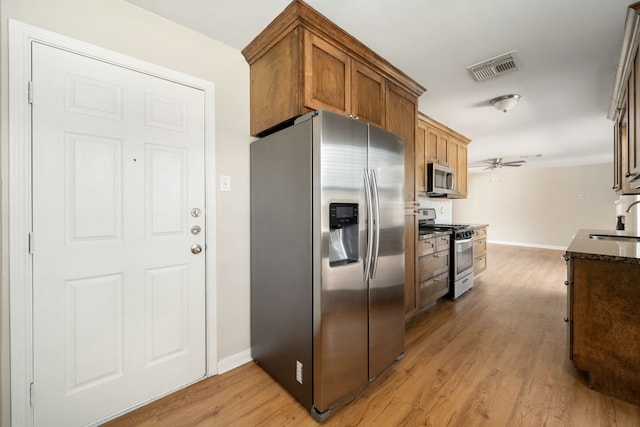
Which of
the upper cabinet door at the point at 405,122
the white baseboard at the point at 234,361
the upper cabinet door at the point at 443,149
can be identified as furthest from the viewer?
the upper cabinet door at the point at 443,149

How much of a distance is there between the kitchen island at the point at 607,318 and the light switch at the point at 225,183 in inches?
99.4

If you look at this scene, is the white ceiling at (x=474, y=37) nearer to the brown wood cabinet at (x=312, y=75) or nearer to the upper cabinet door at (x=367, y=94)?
A: the brown wood cabinet at (x=312, y=75)

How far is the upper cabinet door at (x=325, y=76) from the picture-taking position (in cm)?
168

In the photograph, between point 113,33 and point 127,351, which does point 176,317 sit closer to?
point 127,351

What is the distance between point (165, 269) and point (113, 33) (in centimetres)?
145

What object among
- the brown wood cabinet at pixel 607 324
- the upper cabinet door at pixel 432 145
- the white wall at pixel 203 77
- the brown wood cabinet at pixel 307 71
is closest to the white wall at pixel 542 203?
the upper cabinet door at pixel 432 145

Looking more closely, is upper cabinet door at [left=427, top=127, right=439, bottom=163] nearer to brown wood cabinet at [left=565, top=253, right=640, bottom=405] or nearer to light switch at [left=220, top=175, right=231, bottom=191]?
brown wood cabinet at [left=565, top=253, right=640, bottom=405]

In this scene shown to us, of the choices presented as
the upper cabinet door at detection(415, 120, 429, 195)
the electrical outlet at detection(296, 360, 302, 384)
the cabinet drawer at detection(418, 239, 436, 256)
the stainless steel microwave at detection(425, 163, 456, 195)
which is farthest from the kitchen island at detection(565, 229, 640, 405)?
the electrical outlet at detection(296, 360, 302, 384)

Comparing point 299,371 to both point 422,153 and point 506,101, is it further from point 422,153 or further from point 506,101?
point 506,101

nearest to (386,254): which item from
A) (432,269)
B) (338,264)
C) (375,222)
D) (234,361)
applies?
(375,222)

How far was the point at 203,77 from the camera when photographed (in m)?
1.87

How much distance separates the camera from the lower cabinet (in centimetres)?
287

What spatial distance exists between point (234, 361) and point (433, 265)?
2344 mm

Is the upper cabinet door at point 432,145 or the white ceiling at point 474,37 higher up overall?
the white ceiling at point 474,37
